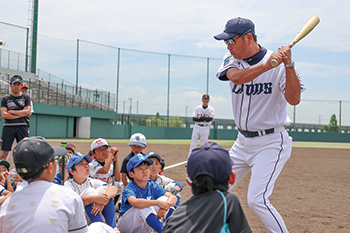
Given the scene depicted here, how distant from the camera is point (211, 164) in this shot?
2.09 metres

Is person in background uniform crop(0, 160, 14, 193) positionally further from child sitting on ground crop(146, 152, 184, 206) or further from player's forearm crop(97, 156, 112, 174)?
child sitting on ground crop(146, 152, 184, 206)

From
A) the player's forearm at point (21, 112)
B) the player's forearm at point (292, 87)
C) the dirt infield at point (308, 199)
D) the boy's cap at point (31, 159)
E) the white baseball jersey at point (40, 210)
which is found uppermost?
the player's forearm at point (292, 87)

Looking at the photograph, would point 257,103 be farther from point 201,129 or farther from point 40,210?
point 201,129

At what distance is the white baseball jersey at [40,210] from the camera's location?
7.16ft

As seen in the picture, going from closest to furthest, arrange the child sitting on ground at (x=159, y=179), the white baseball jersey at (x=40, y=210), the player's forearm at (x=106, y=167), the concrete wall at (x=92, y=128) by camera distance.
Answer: the white baseball jersey at (x=40, y=210)
the child sitting on ground at (x=159, y=179)
the player's forearm at (x=106, y=167)
the concrete wall at (x=92, y=128)

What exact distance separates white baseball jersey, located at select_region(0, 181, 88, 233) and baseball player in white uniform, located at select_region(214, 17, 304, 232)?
1.51 meters

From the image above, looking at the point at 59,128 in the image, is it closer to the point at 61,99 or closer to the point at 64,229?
the point at 61,99

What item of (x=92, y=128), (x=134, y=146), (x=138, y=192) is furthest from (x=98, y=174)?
(x=92, y=128)

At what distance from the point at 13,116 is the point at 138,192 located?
150 inches

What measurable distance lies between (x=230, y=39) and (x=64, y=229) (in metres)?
2.05

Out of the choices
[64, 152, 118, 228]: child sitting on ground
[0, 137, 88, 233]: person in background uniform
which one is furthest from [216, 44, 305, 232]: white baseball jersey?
[0, 137, 88, 233]: person in background uniform

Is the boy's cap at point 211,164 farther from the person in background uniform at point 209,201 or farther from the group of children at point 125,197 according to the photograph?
the group of children at point 125,197

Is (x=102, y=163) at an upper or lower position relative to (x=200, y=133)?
lower

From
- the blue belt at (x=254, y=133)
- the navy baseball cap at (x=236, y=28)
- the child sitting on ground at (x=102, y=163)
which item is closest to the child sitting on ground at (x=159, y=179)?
the child sitting on ground at (x=102, y=163)
